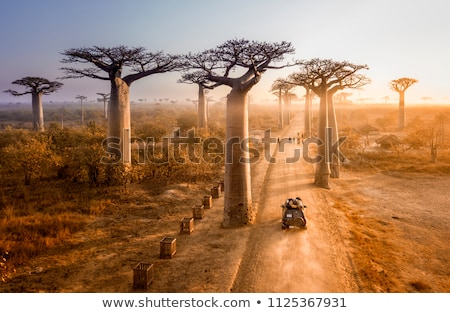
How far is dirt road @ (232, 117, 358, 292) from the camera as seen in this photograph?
5930 mm

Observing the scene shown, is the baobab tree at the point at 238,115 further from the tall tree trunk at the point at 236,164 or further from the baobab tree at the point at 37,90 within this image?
the baobab tree at the point at 37,90

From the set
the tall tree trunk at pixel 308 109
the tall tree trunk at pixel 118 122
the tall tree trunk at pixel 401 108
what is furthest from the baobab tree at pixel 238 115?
Answer: the tall tree trunk at pixel 401 108

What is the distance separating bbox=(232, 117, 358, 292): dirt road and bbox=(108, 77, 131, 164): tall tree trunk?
5.84 metres

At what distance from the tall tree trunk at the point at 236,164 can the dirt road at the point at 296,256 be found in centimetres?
64

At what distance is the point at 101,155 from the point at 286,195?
706 cm

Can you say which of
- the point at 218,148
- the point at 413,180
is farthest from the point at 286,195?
the point at 218,148

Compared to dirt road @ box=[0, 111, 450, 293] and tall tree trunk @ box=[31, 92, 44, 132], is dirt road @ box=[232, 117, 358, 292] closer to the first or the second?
dirt road @ box=[0, 111, 450, 293]

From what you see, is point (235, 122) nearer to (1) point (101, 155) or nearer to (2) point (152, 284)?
(2) point (152, 284)

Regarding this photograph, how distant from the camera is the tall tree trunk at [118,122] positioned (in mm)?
13156

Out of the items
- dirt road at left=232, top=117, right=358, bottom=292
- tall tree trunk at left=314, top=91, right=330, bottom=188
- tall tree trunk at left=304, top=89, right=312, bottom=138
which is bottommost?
dirt road at left=232, top=117, right=358, bottom=292

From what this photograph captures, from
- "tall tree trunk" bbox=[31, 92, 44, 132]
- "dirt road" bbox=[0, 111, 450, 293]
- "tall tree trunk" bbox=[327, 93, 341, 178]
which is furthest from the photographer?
"tall tree trunk" bbox=[31, 92, 44, 132]

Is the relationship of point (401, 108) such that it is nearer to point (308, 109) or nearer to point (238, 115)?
point (308, 109)

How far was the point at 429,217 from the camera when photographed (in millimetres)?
10148

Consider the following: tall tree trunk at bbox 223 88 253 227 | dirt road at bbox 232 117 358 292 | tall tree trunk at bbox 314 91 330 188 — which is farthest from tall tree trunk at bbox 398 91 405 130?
tall tree trunk at bbox 223 88 253 227
